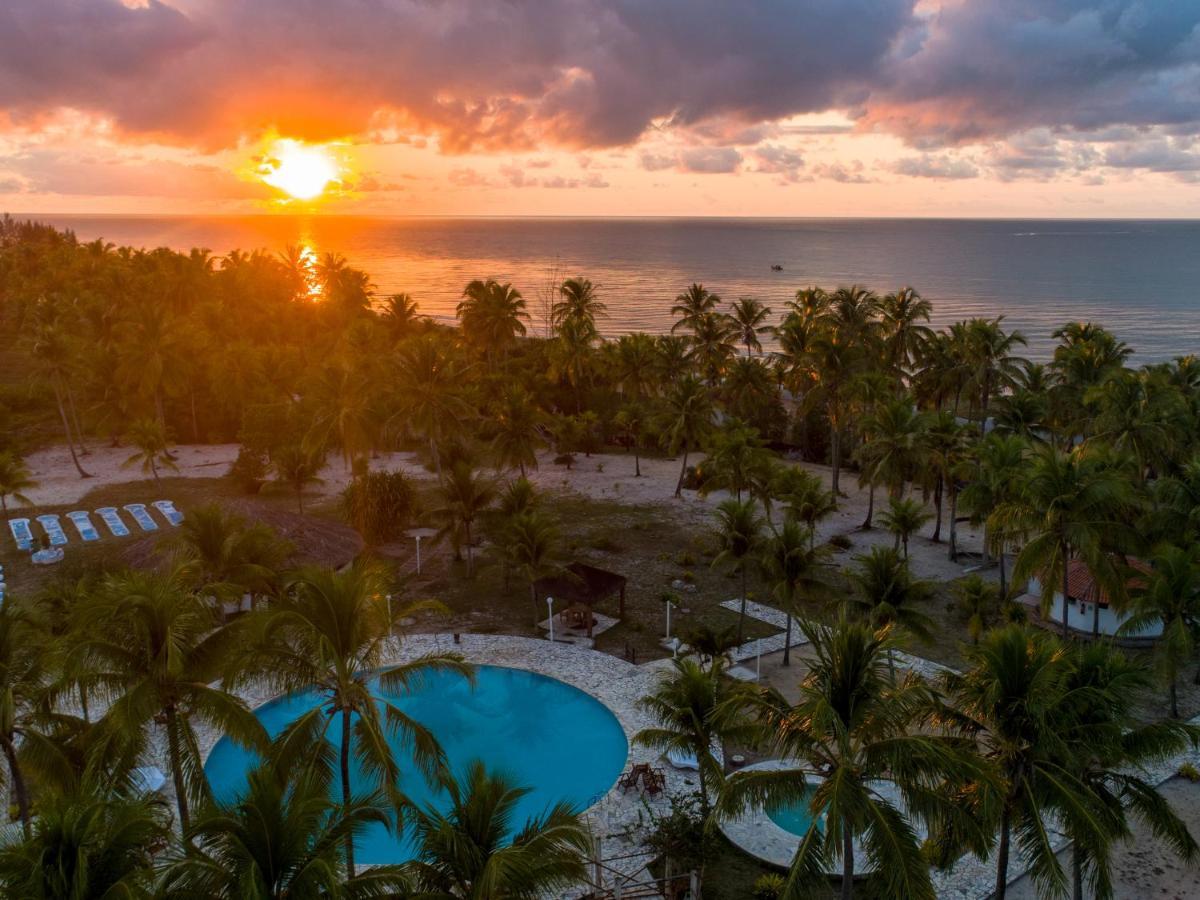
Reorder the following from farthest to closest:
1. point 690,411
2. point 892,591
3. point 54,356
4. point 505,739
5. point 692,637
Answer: point 54,356
point 690,411
point 505,739
point 692,637
point 892,591

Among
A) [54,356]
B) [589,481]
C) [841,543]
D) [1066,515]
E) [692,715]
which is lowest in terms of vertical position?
[841,543]

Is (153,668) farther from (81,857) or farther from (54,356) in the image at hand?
(54,356)

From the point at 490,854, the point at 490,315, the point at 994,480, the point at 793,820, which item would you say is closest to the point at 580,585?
the point at 793,820

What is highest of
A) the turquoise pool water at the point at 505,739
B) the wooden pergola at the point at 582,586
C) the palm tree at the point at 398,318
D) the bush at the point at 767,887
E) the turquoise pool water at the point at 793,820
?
the palm tree at the point at 398,318

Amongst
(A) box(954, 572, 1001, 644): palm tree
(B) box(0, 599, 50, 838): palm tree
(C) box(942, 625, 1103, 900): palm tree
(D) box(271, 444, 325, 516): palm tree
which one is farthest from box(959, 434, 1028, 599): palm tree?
(D) box(271, 444, 325, 516): palm tree

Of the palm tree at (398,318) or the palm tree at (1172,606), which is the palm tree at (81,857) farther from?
the palm tree at (398,318)

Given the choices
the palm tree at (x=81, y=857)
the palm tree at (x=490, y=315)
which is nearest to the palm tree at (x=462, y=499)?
the palm tree at (x=81, y=857)
